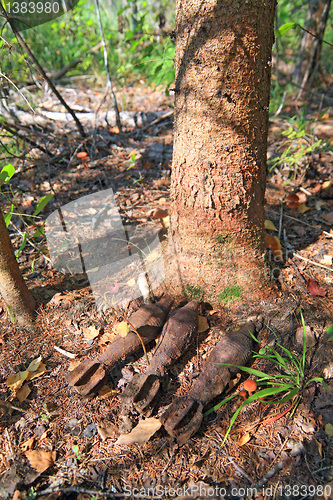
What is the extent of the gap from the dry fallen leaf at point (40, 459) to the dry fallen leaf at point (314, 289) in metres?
1.72

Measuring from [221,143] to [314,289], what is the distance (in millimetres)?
1095

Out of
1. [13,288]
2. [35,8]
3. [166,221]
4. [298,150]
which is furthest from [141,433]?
[35,8]

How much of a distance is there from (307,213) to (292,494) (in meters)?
2.11

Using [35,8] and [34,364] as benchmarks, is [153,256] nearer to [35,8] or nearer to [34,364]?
[34,364]

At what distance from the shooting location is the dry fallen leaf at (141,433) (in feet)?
5.03

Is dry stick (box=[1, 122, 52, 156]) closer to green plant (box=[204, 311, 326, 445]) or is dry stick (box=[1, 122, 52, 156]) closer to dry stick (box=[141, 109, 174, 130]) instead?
dry stick (box=[141, 109, 174, 130])

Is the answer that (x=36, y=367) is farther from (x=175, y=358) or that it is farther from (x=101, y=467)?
(x=175, y=358)

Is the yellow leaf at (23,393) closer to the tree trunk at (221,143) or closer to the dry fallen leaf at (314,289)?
the tree trunk at (221,143)

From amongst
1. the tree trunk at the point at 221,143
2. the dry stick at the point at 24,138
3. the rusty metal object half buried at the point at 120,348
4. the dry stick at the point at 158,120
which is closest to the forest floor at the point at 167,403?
the rusty metal object half buried at the point at 120,348

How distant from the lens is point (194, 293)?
212 centimetres

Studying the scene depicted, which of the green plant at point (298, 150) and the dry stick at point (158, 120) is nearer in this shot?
the green plant at point (298, 150)

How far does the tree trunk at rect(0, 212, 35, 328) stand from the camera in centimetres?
189

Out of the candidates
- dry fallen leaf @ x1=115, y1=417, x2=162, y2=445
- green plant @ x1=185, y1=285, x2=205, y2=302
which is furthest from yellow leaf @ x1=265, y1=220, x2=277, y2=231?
dry fallen leaf @ x1=115, y1=417, x2=162, y2=445

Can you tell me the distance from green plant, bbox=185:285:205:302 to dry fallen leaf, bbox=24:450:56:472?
1144 millimetres
